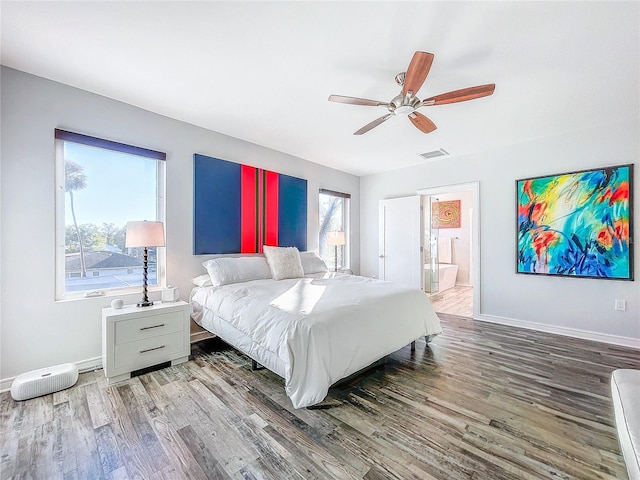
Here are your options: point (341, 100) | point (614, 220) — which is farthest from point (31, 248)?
point (614, 220)

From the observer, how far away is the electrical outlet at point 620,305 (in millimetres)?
3082

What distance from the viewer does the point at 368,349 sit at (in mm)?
2107

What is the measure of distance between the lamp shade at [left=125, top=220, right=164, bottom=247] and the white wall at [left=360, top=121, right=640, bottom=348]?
423cm

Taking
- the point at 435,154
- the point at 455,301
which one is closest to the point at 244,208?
the point at 435,154

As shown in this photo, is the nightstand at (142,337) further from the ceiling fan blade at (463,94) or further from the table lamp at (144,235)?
the ceiling fan blade at (463,94)

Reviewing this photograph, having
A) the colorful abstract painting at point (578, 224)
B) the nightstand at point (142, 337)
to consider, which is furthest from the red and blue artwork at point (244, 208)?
the colorful abstract painting at point (578, 224)

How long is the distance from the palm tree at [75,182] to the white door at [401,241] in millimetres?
4480

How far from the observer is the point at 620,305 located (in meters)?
3.10

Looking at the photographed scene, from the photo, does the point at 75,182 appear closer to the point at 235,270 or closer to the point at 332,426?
the point at 235,270

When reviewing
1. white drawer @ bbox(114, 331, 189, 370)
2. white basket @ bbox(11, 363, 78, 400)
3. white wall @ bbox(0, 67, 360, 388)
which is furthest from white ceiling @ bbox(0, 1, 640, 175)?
white basket @ bbox(11, 363, 78, 400)

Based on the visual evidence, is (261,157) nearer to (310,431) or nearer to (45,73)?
→ (45,73)

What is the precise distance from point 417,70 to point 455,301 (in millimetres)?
4775

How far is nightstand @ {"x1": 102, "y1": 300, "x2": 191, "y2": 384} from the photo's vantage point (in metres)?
2.20

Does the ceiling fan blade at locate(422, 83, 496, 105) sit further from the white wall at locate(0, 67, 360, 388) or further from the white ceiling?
the white wall at locate(0, 67, 360, 388)
